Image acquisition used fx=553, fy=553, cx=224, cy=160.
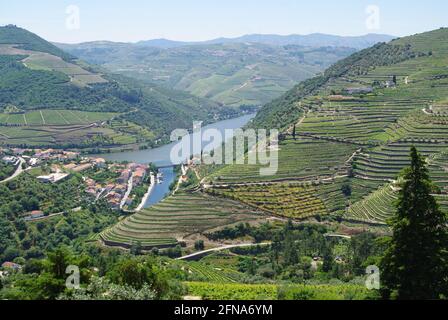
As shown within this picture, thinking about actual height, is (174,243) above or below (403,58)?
below

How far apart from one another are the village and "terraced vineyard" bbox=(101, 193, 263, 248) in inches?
510

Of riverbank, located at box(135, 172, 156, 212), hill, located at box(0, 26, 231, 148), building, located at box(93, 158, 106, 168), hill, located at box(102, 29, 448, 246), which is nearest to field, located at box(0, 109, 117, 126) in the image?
hill, located at box(0, 26, 231, 148)

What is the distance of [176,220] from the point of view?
4103cm

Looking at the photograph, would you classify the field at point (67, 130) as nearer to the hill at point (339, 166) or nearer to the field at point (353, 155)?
the hill at point (339, 166)

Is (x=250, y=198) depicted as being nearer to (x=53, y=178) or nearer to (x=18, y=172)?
(x=53, y=178)

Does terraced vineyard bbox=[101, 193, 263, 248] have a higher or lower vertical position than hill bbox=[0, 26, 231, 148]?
lower

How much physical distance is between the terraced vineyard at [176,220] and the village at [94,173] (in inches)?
510

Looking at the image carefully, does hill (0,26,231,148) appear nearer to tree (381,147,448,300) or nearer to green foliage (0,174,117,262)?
green foliage (0,174,117,262)

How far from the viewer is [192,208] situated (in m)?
42.3

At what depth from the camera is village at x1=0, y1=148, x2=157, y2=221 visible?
59900 millimetres

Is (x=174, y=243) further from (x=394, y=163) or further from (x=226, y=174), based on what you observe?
(x=394, y=163)

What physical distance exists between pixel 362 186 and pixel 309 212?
5.41m
